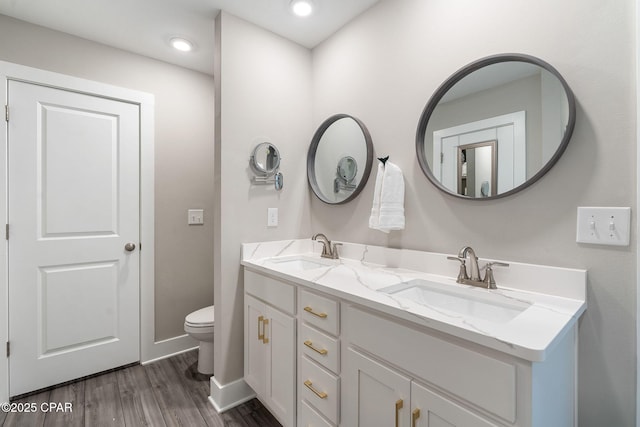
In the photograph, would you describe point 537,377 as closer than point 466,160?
Yes

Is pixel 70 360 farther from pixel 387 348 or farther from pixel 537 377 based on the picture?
pixel 537 377

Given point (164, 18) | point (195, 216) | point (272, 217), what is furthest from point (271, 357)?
point (164, 18)

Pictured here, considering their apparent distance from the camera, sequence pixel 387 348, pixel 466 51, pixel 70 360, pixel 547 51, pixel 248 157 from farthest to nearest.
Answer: pixel 70 360 < pixel 248 157 < pixel 466 51 < pixel 547 51 < pixel 387 348

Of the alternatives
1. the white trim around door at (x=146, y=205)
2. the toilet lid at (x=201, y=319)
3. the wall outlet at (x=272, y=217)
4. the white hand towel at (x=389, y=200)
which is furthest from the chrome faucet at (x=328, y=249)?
the white trim around door at (x=146, y=205)

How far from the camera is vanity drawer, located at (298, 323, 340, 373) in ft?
3.91

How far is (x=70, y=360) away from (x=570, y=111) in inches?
121

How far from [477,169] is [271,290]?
3.80ft

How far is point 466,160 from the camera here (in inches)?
52.9

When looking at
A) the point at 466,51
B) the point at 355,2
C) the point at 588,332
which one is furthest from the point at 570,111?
the point at 355,2

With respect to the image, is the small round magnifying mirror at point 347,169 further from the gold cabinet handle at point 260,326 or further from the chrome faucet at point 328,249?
the gold cabinet handle at point 260,326

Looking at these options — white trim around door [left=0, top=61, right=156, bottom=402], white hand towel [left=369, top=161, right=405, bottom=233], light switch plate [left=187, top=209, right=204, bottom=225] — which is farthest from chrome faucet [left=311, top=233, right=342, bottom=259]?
white trim around door [left=0, top=61, right=156, bottom=402]

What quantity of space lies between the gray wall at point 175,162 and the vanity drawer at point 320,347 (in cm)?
150

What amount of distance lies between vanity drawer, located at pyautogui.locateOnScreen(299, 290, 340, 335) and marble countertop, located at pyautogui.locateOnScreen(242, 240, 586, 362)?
0.16 feet

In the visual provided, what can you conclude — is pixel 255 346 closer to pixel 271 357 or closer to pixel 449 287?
pixel 271 357
